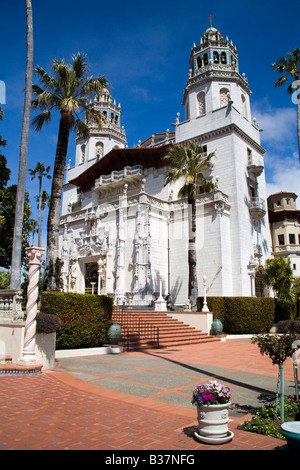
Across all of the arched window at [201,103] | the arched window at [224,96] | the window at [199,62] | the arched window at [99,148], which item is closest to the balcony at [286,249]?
the arched window at [224,96]

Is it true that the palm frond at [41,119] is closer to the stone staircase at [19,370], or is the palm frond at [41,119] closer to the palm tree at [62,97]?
the palm tree at [62,97]

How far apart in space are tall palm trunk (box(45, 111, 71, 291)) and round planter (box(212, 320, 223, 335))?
37.2ft

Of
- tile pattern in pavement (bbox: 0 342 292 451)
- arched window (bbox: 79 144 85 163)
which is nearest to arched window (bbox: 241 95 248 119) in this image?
arched window (bbox: 79 144 85 163)

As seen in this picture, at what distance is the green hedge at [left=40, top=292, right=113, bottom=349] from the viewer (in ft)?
43.5

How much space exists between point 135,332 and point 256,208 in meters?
18.0

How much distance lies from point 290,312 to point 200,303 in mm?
8022

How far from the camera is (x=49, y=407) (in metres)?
6.36

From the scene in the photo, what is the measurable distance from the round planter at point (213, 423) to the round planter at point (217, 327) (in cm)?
1739

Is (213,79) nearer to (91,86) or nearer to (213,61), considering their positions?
(213,61)

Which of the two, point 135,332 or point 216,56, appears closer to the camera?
point 135,332

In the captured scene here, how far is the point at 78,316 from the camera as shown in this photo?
1391 cm

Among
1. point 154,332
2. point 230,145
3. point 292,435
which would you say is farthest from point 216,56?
point 292,435

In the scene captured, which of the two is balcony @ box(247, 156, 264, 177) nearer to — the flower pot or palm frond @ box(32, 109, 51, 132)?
palm frond @ box(32, 109, 51, 132)
